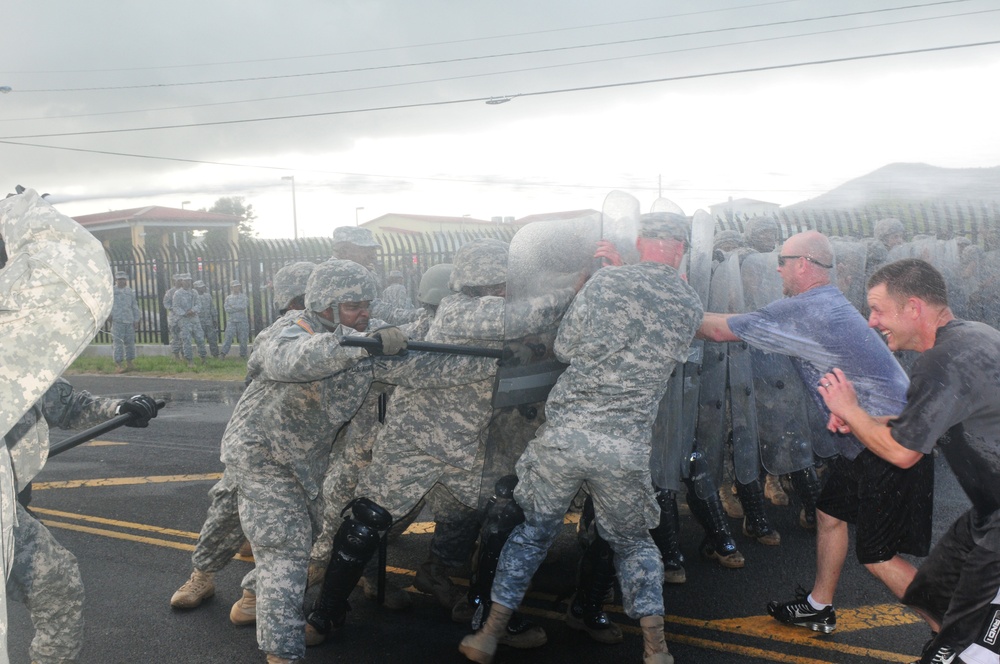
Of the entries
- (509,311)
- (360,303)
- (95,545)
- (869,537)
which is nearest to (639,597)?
(869,537)

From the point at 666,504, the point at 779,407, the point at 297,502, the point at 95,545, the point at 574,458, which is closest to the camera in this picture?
the point at 574,458

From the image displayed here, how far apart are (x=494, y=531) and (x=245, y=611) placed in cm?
143

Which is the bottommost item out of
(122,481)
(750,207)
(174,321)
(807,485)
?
(122,481)

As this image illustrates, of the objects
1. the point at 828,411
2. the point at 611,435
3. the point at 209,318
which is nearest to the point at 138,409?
the point at 611,435

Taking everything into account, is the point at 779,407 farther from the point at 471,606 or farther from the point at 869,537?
the point at 471,606

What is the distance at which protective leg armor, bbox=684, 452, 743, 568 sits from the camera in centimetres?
512

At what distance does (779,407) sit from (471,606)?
2.28 metres

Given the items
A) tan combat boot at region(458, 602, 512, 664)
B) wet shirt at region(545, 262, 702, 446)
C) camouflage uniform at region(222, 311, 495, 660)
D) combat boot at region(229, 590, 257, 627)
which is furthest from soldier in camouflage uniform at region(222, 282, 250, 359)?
wet shirt at region(545, 262, 702, 446)

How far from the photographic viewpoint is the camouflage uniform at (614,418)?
11.9ft

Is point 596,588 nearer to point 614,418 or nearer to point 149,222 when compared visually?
point 614,418

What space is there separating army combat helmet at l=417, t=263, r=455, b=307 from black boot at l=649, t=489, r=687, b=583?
1.72m

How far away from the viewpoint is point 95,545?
19.2 feet

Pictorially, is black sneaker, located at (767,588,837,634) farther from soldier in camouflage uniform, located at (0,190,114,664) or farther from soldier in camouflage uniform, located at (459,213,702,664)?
soldier in camouflage uniform, located at (0,190,114,664)

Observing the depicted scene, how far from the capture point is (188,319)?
17.5m
